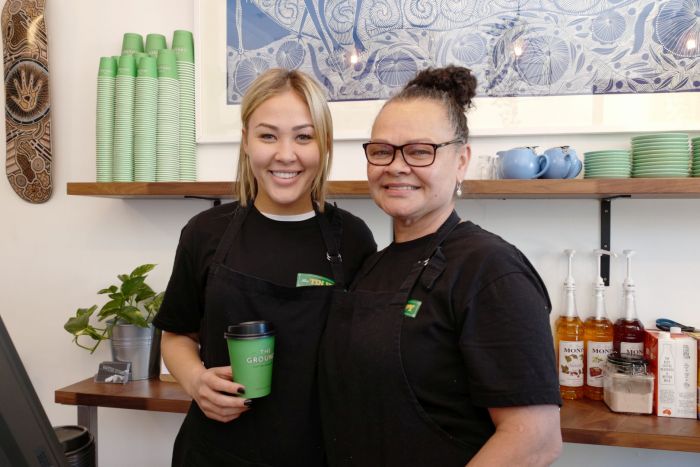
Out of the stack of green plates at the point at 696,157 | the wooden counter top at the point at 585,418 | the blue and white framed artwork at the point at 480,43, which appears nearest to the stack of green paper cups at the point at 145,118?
the blue and white framed artwork at the point at 480,43

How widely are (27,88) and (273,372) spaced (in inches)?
73.1

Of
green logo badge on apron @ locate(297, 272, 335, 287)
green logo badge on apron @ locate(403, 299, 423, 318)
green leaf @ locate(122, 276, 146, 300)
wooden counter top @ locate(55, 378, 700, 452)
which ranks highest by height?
green logo badge on apron @ locate(297, 272, 335, 287)

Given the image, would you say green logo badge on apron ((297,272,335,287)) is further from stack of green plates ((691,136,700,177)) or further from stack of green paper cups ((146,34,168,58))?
stack of green paper cups ((146,34,168,58))

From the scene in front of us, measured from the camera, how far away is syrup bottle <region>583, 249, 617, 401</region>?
1811 mm

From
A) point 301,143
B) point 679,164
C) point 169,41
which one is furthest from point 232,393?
point 169,41

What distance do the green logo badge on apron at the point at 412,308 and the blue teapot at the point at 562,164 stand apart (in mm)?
949

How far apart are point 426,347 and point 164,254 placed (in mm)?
1618

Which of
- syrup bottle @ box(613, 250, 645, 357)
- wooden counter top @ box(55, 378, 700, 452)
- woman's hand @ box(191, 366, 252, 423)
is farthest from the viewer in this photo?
syrup bottle @ box(613, 250, 645, 357)

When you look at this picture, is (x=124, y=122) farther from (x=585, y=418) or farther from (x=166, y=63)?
(x=585, y=418)

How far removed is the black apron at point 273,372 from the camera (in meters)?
1.21

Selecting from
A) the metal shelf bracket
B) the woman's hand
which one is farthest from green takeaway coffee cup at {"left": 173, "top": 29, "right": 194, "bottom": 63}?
the metal shelf bracket

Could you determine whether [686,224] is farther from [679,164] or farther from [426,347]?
[426,347]

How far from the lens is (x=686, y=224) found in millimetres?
1930

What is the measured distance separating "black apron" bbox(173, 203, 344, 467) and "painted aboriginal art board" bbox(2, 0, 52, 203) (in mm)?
1498
